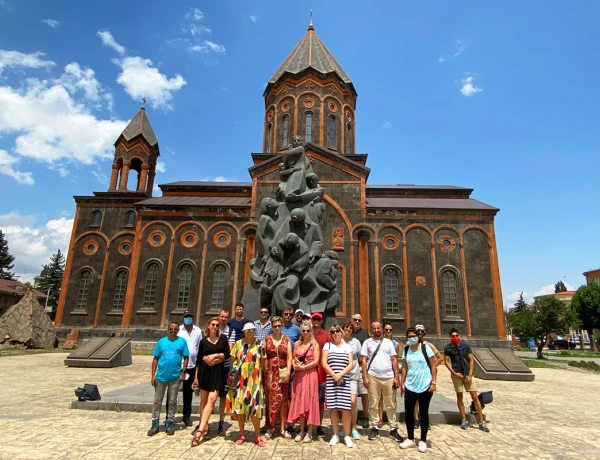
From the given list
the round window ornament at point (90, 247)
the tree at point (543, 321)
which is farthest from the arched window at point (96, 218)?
the tree at point (543, 321)

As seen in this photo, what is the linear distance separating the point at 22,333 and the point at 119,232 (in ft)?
30.2

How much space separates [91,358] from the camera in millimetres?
13164

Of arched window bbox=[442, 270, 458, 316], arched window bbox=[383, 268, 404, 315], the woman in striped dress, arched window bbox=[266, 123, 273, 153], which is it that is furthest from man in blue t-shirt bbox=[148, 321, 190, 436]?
arched window bbox=[266, 123, 273, 153]

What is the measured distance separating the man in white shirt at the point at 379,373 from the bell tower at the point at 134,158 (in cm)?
2654

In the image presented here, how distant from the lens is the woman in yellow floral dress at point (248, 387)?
15.8 ft

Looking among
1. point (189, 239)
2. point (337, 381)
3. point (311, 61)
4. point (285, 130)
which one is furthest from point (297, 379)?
point (311, 61)

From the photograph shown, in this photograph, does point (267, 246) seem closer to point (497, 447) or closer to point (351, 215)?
point (497, 447)

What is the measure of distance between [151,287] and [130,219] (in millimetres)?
6338

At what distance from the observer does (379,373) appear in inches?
214

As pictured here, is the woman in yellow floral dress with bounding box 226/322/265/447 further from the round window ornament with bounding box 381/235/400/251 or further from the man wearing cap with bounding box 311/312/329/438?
the round window ornament with bounding box 381/235/400/251

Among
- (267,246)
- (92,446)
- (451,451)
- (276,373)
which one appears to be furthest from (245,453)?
(267,246)

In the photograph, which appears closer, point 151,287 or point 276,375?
point 276,375

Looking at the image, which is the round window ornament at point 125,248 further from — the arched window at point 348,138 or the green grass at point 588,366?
the green grass at point 588,366

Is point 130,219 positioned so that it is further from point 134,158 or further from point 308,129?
point 308,129
